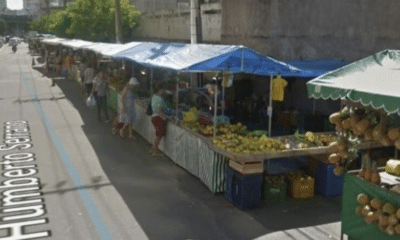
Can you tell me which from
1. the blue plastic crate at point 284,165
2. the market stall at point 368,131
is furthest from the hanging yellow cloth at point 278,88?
the market stall at point 368,131

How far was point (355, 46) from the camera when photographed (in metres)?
12.9

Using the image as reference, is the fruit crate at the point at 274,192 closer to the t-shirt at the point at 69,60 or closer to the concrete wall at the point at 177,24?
the concrete wall at the point at 177,24

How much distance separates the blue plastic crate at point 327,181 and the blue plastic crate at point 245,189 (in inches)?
57.9

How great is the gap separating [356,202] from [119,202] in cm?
443

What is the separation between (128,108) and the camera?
1367cm

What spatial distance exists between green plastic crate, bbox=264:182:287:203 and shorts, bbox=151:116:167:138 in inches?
147

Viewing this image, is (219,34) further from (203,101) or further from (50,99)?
(50,99)

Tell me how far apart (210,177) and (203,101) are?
6988mm

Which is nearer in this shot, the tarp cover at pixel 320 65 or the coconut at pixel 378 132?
the coconut at pixel 378 132

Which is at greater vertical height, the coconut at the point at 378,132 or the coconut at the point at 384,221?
the coconut at the point at 378,132

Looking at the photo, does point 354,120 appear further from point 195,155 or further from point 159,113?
point 159,113

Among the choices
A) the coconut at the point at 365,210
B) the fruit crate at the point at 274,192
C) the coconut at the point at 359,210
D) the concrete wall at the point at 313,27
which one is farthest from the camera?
the concrete wall at the point at 313,27

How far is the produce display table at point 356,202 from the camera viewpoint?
5.92m

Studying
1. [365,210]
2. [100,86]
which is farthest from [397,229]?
[100,86]
